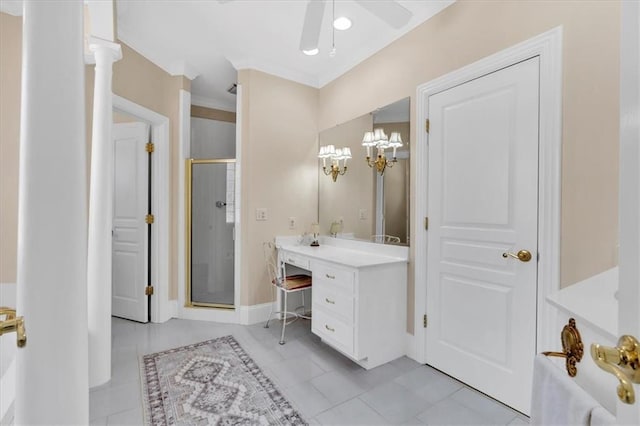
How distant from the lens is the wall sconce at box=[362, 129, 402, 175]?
261 cm

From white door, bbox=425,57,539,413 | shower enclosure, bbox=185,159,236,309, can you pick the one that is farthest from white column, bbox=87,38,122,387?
white door, bbox=425,57,539,413

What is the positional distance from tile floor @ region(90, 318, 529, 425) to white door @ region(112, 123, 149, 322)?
1.66 ft

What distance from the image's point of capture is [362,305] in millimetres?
2219

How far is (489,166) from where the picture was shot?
1950 millimetres

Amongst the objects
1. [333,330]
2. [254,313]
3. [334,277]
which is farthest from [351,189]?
[254,313]

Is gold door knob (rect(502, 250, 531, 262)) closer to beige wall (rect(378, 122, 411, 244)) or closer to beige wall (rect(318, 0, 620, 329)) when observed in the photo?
beige wall (rect(318, 0, 620, 329))

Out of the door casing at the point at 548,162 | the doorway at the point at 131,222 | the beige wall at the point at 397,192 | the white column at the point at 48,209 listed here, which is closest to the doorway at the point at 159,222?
the doorway at the point at 131,222

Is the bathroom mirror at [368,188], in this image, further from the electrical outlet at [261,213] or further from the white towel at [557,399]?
the white towel at [557,399]

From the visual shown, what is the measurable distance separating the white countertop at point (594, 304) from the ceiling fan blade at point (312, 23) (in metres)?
1.58

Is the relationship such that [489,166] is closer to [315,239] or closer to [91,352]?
[315,239]

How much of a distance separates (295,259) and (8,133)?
7.27 feet

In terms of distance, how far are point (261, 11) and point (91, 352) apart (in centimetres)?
281

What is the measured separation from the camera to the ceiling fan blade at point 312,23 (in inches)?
60.1

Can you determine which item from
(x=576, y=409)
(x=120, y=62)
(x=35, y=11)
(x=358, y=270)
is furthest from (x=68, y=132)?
(x=120, y=62)
